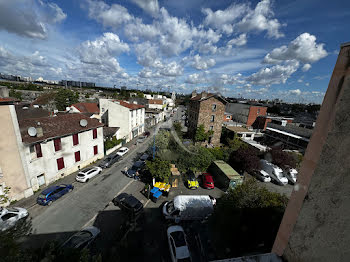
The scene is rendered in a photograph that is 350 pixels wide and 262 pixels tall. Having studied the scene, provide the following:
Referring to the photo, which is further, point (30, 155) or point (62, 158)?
point (62, 158)

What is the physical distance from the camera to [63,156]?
55.7ft

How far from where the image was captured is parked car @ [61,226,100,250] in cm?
898

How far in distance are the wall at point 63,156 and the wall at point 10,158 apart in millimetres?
634

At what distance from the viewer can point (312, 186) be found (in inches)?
88.0

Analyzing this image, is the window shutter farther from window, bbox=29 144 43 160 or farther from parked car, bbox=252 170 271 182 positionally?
parked car, bbox=252 170 271 182

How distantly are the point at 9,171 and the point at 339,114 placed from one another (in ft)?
64.8

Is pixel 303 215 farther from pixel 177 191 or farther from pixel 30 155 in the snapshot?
pixel 30 155

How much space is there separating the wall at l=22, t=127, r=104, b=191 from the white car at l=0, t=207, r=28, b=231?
10.9ft

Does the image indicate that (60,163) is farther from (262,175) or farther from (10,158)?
(262,175)

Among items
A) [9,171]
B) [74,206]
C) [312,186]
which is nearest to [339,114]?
[312,186]

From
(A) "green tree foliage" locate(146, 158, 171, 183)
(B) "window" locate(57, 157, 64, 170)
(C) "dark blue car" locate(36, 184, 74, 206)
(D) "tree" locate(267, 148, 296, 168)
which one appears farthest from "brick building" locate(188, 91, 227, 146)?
(C) "dark blue car" locate(36, 184, 74, 206)

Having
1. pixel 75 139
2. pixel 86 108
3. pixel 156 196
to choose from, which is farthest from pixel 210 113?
pixel 86 108

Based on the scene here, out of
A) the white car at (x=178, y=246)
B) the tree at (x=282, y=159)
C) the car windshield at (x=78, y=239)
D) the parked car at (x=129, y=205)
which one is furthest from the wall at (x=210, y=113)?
the car windshield at (x=78, y=239)

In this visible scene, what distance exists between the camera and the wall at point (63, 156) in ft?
46.7
